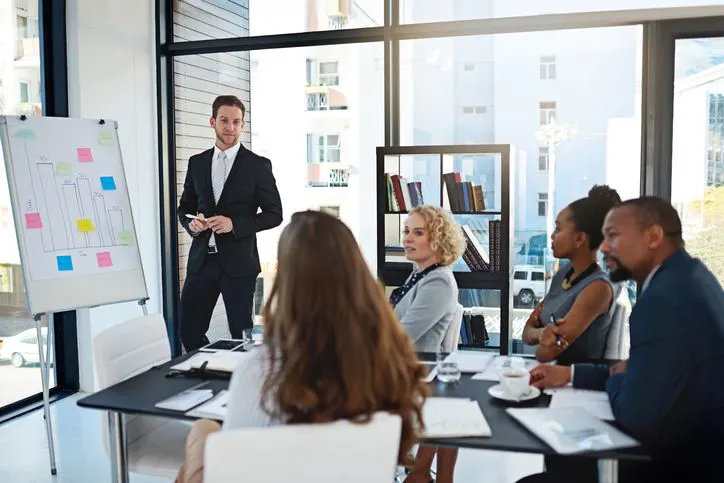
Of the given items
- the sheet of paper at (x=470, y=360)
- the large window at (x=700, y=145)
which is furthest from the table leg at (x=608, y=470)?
the large window at (x=700, y=145)

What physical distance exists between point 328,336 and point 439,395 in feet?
2.49

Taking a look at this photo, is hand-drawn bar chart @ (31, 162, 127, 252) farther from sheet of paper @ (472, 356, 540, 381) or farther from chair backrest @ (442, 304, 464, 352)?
sheet of paper @ (472, 356, 540, 381)

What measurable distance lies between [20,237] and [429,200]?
7.70ft

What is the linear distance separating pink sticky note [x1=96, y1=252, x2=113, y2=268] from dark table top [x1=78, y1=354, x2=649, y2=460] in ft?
5.15

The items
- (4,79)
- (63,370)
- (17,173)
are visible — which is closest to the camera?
(17,173)

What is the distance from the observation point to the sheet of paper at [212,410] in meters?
1.91

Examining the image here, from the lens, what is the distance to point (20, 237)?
346 centimetres

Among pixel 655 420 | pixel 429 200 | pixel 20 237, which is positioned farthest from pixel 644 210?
pixel 20 237

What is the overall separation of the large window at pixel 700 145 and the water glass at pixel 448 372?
8.43ft

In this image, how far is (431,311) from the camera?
281 centimetres

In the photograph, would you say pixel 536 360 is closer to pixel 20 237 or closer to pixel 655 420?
pixel 655 420

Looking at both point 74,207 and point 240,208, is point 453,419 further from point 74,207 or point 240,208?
point 240,208

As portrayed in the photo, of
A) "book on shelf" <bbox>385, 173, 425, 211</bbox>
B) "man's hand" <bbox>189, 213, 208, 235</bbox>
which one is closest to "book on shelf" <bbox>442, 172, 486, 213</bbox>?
"book on shelf" <bbox>385, 173, 425, 211</bbox>

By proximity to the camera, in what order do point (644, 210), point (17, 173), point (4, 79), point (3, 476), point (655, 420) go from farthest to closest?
1. point (4, 79)
2. point (17, 173)
3. point (3, 476)
4. point (644, 210)
5. point (655, 420)
